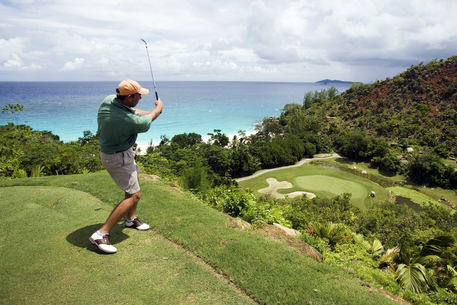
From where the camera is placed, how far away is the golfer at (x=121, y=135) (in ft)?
13.3

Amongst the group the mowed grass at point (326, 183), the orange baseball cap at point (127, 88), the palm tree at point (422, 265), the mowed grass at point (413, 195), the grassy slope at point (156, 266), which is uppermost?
the orange baseball cap at point (127, 88)

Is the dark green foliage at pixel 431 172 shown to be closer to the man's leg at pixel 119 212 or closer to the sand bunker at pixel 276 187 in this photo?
the sand bunker at pixel 276 187

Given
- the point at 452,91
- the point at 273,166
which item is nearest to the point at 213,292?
the point at 273,166

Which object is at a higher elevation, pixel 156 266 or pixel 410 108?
pixel 410 108

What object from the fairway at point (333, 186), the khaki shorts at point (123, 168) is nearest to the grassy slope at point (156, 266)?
the khaki shorts at point (123, 168)

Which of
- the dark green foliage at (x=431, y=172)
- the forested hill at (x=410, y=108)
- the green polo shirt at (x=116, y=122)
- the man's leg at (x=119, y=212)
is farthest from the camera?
the forested hill at (x=410, y=108)

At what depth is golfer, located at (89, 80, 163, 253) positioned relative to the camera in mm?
4062

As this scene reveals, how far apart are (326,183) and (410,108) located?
4985cm

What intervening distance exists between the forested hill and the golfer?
216ft

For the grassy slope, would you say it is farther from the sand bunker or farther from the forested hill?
the forested hill

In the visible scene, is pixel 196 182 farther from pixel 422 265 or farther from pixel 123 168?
pixel 422 265

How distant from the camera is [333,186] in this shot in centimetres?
3984

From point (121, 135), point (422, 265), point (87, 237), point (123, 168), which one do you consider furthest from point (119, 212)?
point (422, 265)

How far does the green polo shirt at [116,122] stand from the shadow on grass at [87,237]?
1.73m
